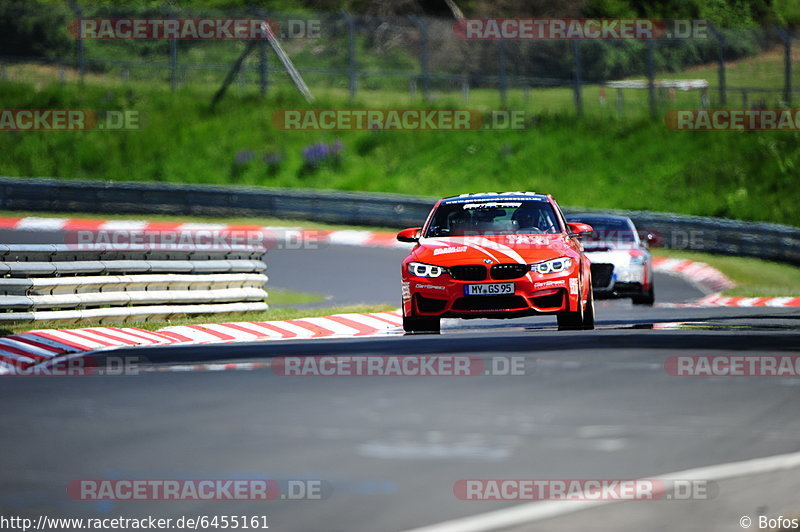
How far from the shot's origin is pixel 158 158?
42.4 metres

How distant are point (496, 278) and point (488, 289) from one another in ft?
0.45

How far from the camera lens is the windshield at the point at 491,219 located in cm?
1559

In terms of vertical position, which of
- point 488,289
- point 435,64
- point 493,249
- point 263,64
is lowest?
point 488,289

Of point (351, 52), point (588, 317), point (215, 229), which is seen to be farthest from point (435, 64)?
point (588, 317)

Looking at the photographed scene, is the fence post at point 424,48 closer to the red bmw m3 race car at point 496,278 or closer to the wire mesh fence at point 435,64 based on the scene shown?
the wire mesh fence at point 435,64

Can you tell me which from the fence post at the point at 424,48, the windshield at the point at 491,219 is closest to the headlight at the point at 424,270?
the windshield at the point at 491,219

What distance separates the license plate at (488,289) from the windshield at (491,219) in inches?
41.5

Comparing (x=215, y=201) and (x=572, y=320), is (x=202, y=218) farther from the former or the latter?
(x=572, y=320)

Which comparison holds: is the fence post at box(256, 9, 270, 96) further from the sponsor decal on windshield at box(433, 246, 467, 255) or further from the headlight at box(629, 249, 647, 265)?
the sponsor decal on windshield at box(433, 246, 467, 255)

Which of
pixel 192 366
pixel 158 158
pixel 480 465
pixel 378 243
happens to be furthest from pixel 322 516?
pixel 158 158

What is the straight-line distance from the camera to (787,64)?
36.3 metres

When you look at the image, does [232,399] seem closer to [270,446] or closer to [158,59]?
[270,446]

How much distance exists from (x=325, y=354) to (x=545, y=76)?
28567 millimetres

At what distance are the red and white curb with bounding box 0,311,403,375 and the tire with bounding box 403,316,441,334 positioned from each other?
786mm
